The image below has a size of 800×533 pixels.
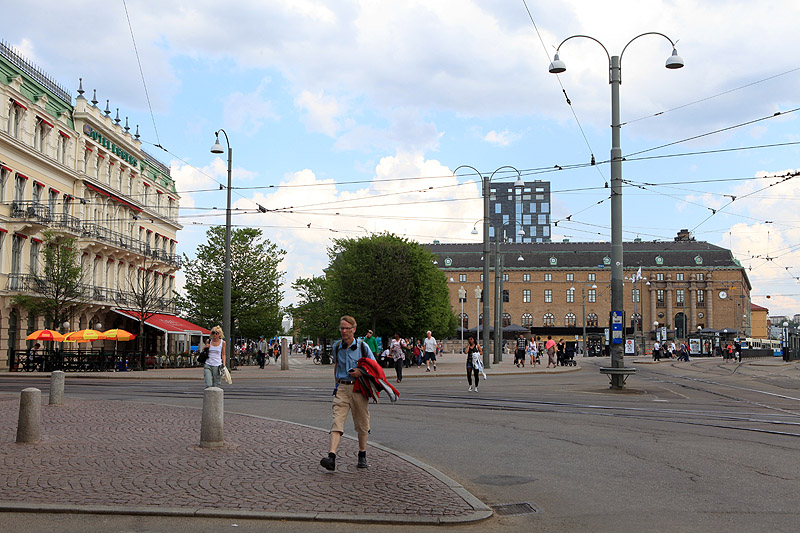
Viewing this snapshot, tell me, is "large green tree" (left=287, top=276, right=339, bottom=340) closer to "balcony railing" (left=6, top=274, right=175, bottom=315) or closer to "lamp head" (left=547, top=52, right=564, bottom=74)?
"balcony railing" (left=6, top=274, right=175, bottom=315)

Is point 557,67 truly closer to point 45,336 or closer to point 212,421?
point 212,421

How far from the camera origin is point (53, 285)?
39094 millimetres

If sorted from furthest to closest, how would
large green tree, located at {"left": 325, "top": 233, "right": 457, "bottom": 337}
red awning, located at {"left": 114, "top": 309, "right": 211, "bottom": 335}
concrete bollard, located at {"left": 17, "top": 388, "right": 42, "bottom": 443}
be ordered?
1. red awning, located at {"left": 114, "top": 309, "right": 211, "bottom": 335}
2. large green tree, located at {"left": 325, "top": 233, "right": 457, "bottom": 337}
3. concrete bollard, located at {"left": 17, "top": 388, "right": 42, "bottom": 443}

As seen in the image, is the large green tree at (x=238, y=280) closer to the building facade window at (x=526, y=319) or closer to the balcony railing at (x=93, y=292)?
the balcony railing at (x=93, y=292)

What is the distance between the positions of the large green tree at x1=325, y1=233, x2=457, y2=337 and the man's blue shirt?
35.9 m

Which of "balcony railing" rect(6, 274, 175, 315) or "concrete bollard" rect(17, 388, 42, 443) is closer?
"concrete bollard" rect(17, 388, 42, 443)

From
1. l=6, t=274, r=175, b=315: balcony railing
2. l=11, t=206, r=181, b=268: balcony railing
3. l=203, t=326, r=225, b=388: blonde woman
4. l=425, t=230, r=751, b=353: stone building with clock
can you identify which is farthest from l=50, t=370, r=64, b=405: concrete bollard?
l=425, t=230, r=751, b=353: stone building with clock

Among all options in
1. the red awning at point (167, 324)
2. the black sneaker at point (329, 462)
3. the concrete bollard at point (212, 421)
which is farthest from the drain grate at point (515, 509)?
the red awning at point (167, 324)

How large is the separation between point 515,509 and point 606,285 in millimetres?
137401

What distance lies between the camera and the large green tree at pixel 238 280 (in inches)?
2084

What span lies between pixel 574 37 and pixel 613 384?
34.2 ft

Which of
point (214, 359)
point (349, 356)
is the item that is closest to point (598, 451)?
point (349, 356)

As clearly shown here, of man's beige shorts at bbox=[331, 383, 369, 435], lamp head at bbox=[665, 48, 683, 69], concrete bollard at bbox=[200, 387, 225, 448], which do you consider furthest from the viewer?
lamp head at bbox=[665, 48, 683, 69]

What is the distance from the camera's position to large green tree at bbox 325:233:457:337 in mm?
45188
